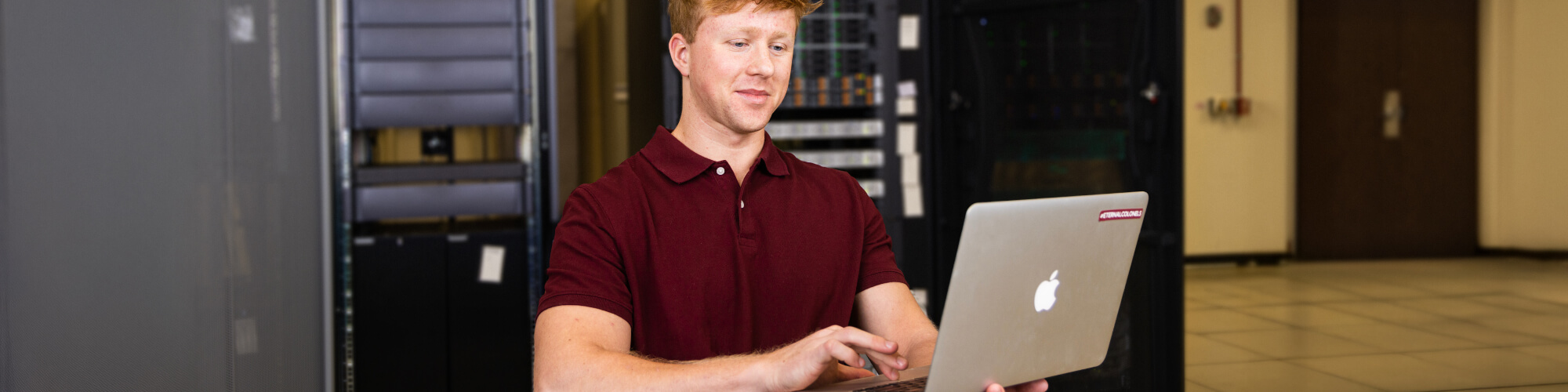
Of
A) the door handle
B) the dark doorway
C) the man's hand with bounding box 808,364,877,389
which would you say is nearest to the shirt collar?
the man's hand with bounding box 808,364,877,389

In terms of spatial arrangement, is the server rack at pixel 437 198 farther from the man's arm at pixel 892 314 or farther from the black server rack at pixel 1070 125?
the man's arm at pixel 892 314

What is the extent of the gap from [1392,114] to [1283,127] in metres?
0.84

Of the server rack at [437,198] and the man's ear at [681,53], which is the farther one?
the server rack at [437,198]

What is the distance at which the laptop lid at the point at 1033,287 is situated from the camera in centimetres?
94

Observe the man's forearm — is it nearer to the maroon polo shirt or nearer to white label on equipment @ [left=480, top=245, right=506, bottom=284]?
the maroon polo shirt

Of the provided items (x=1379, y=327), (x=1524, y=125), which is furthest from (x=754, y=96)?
(x=1524, y=125)

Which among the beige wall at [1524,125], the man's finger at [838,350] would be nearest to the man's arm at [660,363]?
the man's finger at [838,350]

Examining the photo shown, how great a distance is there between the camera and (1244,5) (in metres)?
6.39

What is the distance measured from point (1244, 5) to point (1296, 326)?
259 centimetres

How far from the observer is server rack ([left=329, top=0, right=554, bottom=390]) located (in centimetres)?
283

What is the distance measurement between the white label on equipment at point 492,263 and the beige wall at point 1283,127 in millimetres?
4674

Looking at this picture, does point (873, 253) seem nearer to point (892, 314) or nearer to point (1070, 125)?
point (892, 314)

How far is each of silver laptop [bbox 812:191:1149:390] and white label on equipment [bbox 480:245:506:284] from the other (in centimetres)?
203

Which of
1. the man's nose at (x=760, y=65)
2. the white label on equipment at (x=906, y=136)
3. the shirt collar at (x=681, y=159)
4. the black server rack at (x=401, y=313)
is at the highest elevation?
the man's nose at (x=760, y=65)
